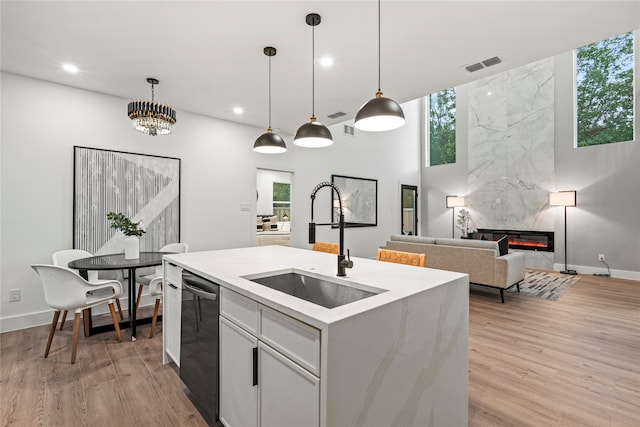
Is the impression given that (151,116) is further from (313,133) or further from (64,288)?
(313,133)

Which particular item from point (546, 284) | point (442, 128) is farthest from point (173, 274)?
point (442, 128)

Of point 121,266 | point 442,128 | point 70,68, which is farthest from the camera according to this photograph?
point 442,128

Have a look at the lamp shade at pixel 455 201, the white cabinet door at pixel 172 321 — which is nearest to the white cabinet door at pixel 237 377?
the white cabinet door at pixel 172 321

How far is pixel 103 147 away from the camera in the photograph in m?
3.80

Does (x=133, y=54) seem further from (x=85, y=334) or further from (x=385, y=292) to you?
(x=385, y=292)

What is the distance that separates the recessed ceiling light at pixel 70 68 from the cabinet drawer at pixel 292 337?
345 cm

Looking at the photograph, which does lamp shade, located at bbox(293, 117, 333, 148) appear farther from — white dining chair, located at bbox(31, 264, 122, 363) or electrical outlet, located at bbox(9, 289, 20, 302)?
electrical outlet, located at bbox(9, 289, 20, 302)

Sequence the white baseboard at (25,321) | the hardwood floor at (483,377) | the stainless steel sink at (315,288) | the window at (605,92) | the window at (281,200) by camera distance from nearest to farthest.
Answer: the stainless steel sink at (315,288) → the hardwood floor at (483,377) → the white baseboard at (25,321) → the window at (605,92) → the window at (281,200)

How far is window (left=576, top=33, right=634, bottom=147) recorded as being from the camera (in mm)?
5676

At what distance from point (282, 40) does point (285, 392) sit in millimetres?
2677

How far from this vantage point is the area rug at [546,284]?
4.52 meters

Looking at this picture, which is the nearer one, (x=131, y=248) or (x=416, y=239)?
(x=131, y=248)

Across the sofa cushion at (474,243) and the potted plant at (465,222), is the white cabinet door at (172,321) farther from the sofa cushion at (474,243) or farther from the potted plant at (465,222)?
the potted plant at (465,222)

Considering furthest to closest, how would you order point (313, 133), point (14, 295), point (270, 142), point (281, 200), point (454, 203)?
point (281, 200)
point (454, 203)
point (14, 295)
point (270, 142)
point (313, 133)
